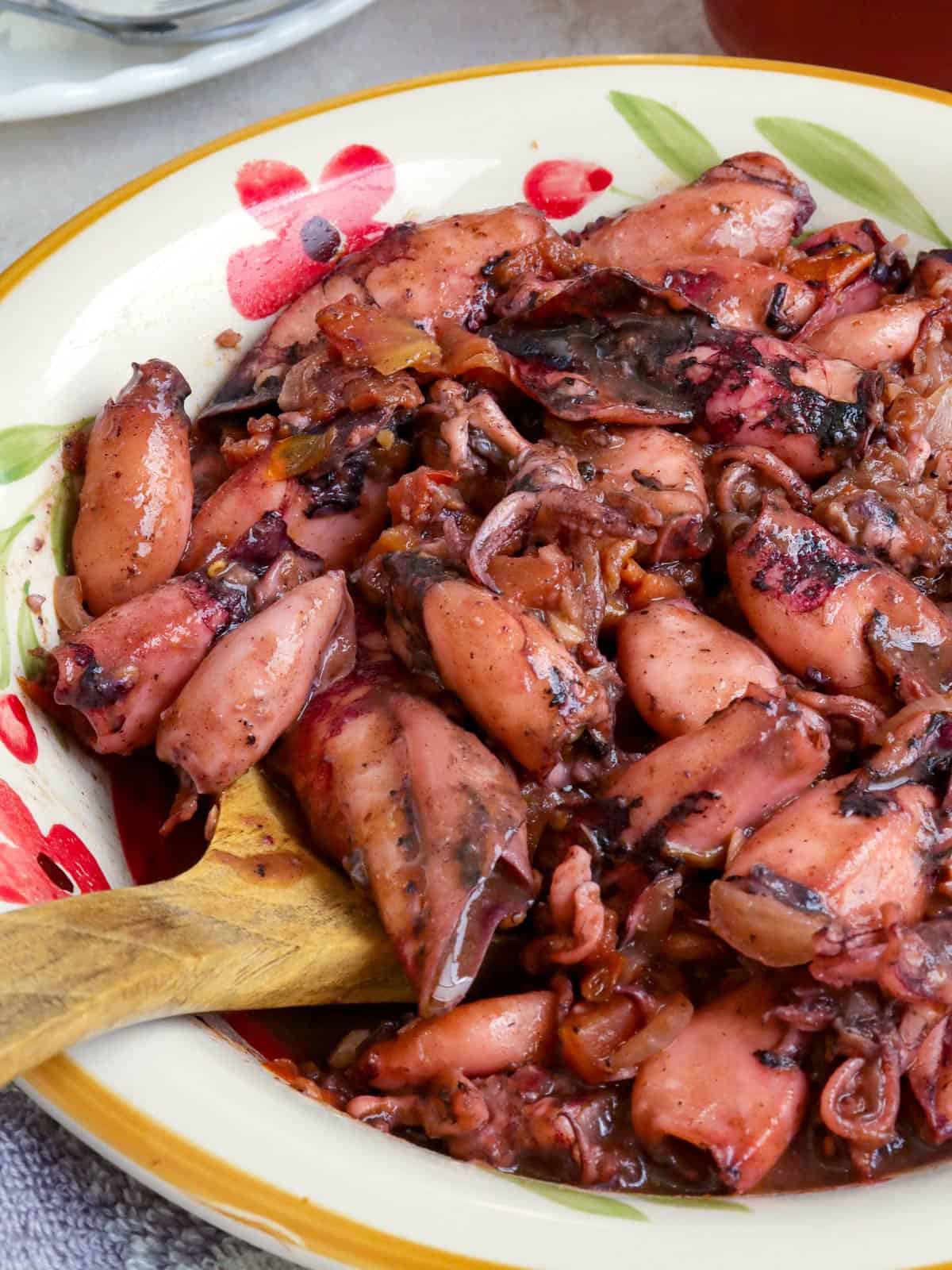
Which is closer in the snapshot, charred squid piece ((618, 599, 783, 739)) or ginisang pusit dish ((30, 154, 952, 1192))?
ginisang pusit dish ((30, 154, 952, 1192))

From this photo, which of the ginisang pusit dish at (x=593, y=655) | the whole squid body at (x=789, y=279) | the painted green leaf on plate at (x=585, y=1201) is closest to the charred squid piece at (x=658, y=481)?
the ginisang pusit dish at (x=593, y=655)

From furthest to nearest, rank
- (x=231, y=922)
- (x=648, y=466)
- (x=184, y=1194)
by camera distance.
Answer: (x=648, y=466)
(x=231, y=922)
(x=184, y=1194)

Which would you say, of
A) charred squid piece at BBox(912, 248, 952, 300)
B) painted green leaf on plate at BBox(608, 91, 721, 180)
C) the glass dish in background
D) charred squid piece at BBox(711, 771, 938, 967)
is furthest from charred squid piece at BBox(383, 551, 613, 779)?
the glass dish in background

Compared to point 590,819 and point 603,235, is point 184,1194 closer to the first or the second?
point 590,819

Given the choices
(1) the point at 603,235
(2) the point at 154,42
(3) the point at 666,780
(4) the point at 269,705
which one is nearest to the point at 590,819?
(3) the point at 666,780

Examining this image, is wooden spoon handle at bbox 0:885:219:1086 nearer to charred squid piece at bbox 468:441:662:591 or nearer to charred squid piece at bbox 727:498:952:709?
charred squid piece at bbox 468:441:662:591

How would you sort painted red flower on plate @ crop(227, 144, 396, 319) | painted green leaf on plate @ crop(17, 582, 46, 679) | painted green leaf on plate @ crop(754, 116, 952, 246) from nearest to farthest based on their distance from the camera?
painted green leaf on plate @ crop(17, 582, 46, 679)
painted red flower on plate @ crop(227, 144, 396, 319)
painted green leaf on plate @ crop(754, 116, 952, 246)
